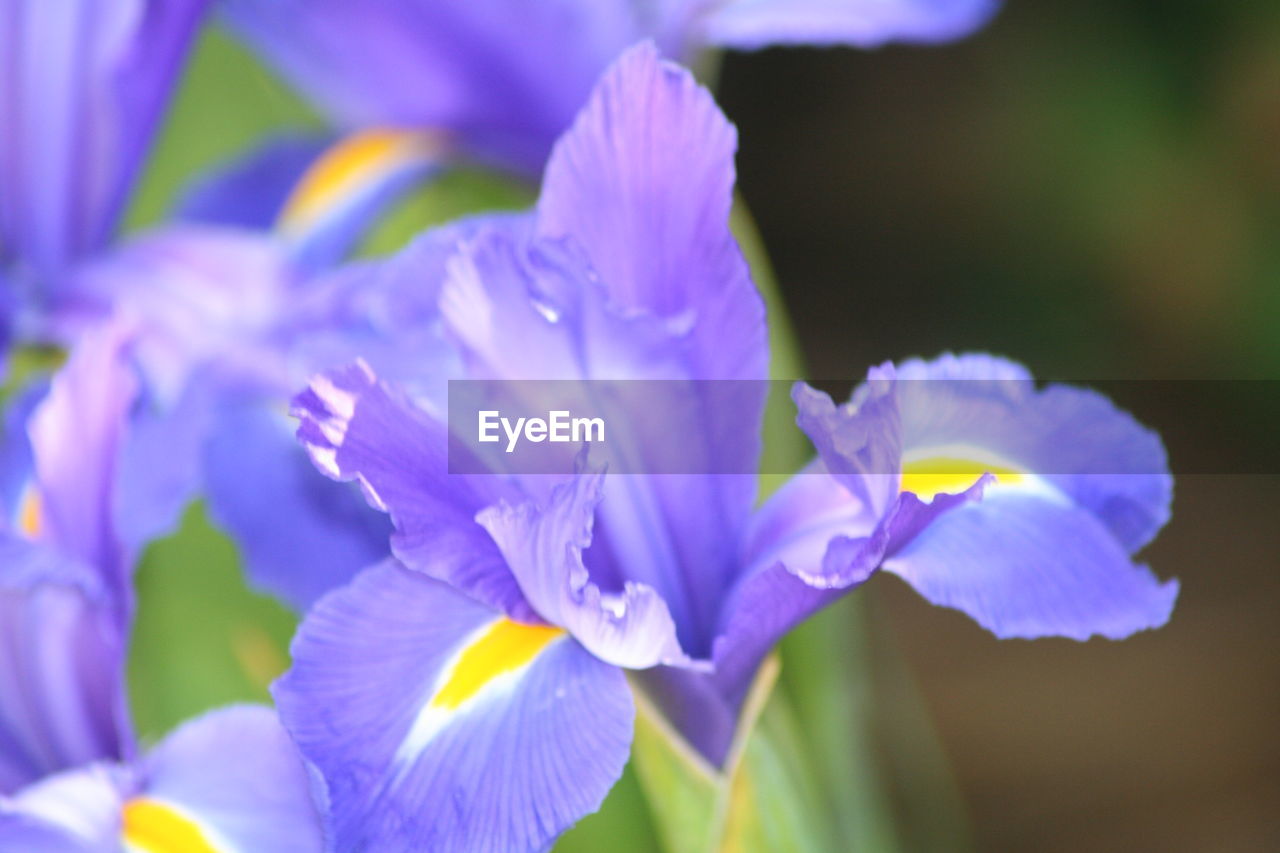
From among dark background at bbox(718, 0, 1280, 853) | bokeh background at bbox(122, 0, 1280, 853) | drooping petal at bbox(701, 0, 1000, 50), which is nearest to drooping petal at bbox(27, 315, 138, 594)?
drooping petal at bbox(701, 0, 1000, 50)

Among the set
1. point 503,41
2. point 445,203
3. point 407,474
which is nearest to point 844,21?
point 503,41

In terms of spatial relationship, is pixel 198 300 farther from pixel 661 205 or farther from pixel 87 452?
pixel 661 205

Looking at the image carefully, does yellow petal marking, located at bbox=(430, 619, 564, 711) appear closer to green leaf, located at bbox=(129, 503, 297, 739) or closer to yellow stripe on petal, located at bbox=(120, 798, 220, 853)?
yellow stripe on petal, located at bbox=(120, 798, 220, 853)

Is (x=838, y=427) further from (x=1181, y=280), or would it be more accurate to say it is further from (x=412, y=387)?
(x=1181, y=280)

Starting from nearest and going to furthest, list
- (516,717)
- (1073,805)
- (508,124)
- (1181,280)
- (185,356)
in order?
(516,717), (185,356), (508,124), (1073,805), (1181,280)

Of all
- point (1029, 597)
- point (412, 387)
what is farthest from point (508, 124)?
Result: point (1029, 597)

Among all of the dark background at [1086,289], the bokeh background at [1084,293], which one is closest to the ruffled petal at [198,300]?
the bokeh background at [1084,293]
